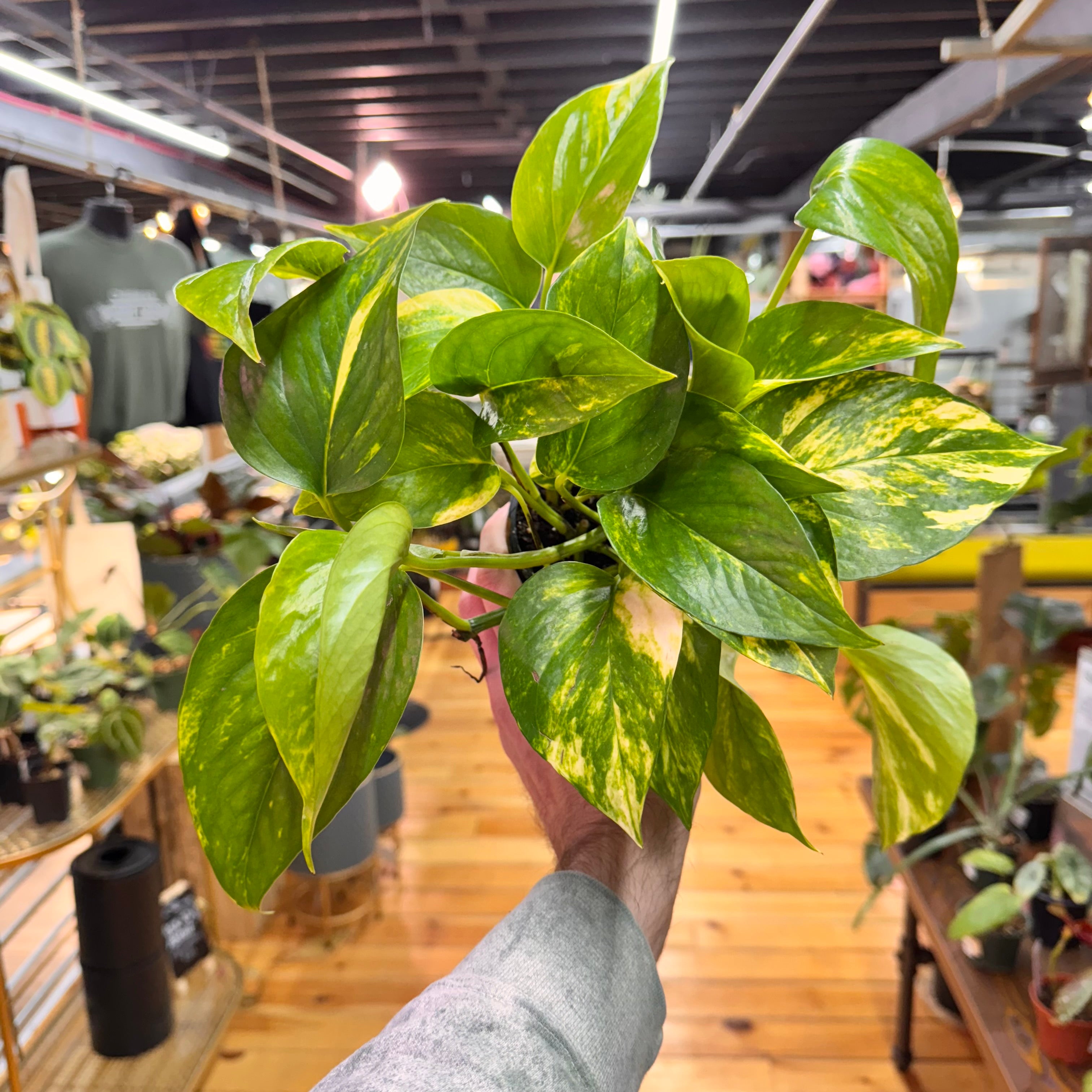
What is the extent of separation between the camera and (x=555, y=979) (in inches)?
22.3

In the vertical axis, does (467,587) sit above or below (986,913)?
above

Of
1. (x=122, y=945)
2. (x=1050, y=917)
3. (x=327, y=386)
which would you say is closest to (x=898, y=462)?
(x=327, y=386)

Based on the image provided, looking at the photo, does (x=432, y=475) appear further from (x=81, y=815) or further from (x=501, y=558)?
(x=81, y=815)

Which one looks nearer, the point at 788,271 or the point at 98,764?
the point at 788,271

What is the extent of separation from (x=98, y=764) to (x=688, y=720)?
1600 millimetres

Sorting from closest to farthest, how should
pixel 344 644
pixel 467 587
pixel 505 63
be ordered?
1. pixel 344 644
2. pixel 467 587
3. pixel 505 63

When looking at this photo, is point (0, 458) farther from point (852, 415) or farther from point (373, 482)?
point (852, 415)

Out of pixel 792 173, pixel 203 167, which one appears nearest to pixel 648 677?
pixel 203 167

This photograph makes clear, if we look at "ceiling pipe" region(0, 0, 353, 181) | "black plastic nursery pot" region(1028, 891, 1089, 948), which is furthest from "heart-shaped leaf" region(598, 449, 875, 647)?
"ceiling pipe" region(0, 0, 353, 181)

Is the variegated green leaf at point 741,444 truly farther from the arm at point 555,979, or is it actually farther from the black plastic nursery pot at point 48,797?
the black plastic nursery pot at point 48,797

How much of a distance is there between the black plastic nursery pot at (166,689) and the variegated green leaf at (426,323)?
68.5 inches

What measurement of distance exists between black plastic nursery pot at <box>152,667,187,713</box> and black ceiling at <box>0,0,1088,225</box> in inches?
112

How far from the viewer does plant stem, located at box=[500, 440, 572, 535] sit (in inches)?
20.9

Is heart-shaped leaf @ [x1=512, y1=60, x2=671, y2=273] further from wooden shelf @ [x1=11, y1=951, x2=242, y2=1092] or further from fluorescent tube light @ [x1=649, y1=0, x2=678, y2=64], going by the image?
fluorescent tube light @ [x1=649, y1=0, x2=678, y2=64]
